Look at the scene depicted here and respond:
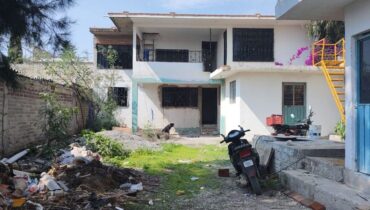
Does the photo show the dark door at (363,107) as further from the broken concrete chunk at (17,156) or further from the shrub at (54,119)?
the shrub at (54,119)

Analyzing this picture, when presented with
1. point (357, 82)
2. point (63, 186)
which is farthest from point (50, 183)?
point (357, 82)

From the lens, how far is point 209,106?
22547 millimetres

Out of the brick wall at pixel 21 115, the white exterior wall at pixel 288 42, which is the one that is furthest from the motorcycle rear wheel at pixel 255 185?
the white exterior wall at pixel 288 42

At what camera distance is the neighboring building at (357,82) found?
6219 mm

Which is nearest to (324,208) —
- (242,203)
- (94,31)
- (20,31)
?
(242,203)

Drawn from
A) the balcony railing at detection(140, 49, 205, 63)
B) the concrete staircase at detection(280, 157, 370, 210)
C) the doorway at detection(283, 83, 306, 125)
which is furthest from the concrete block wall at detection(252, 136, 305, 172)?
the balcony railing at detection(140, 49, 205, 63)

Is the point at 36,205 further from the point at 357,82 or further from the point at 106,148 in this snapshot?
the point at 106,148

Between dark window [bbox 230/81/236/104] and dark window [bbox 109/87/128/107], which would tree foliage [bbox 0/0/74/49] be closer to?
dark window [bbox 230/81/236/104]

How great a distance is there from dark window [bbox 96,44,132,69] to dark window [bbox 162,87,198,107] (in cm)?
271

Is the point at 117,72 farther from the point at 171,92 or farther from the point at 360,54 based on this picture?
the point at 360,54

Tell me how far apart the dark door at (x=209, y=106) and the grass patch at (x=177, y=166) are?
692 centimetres

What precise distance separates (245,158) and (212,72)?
1325 cm

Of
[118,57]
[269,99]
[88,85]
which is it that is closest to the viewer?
[269,99]

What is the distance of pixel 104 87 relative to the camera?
2106 centimetres
